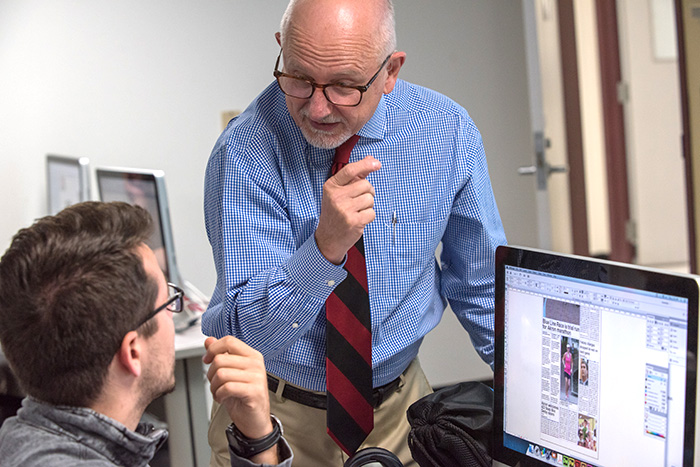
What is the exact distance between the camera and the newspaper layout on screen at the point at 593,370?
101 centimetres

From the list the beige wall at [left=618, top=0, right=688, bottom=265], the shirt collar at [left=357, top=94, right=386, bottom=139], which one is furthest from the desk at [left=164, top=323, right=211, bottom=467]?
the beige wall at [left=618, top=0, right=688, bottom=265]

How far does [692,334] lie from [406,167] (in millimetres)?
755

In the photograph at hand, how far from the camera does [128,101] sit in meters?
3.50

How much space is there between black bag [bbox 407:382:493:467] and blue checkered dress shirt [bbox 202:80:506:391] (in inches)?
8.0

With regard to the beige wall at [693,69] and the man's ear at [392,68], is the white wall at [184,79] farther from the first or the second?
the man's ear at [392,68]

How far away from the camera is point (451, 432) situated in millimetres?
1324

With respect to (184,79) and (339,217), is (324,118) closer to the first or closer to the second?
(339,217)

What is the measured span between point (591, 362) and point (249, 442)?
54cm

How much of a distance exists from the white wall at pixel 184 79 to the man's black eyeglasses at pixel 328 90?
2.19 m

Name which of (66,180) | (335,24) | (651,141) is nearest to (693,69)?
(651,141)

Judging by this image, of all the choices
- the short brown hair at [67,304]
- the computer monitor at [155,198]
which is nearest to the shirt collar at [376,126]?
the short brown hair at [67,304]

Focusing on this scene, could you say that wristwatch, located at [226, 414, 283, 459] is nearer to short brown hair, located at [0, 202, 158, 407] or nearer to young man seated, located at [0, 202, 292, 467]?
young man seated, located at [0, 202, 292, 467]

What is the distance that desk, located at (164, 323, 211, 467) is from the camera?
2.69 metres

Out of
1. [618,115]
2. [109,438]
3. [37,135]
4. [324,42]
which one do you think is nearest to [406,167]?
[324,42]
